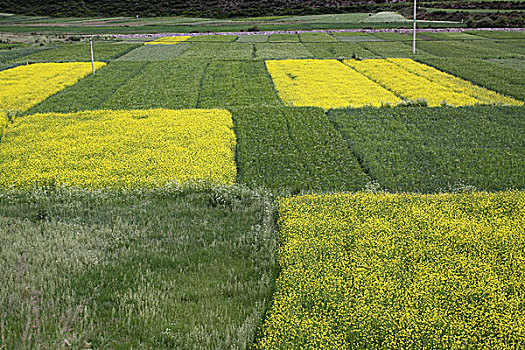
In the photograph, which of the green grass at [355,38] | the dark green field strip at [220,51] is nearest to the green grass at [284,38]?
the green grass at [355,38]

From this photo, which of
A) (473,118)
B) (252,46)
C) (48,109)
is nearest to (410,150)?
(473,118)

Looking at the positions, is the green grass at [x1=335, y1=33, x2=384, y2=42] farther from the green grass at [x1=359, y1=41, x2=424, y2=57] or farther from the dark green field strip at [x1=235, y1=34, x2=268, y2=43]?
the dark green field strip at [x1=235, y1=34, x2=268, y2=43]

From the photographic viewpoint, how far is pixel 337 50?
1799 inches

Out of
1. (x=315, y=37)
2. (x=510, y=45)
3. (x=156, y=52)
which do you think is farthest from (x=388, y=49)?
(x=156, y=52)

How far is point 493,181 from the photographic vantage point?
15.0 meters

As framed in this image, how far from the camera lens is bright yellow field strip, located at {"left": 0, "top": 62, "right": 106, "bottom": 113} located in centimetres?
2577

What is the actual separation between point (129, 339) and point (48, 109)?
64.5ft

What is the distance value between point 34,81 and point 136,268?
25.7 m

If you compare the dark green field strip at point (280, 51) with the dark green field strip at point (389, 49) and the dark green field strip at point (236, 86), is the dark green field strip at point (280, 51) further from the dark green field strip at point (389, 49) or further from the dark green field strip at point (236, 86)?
the dark green field strip at point (389, 49)

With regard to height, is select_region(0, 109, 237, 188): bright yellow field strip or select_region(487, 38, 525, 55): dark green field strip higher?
select_region(487, 38, 525, 55): dark green field strip

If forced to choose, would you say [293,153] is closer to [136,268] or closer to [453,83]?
[136,268]

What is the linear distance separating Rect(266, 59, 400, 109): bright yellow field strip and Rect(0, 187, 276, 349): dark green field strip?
12.4m

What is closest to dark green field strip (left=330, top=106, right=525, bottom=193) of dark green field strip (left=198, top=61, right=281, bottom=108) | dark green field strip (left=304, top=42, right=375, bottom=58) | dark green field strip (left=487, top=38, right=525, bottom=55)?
dark green field strip (left=198, top=61, right=281, bottom=108)

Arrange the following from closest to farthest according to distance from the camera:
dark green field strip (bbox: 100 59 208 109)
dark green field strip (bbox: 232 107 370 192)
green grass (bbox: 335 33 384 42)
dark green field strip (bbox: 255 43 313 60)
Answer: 1. dark green field strip (bbox: 232 107 370 192)
2. dark green field strip (bbox: 100 59 208 109)
3. dark green field strip (bbox: 255 43 313 60)
4. green grass (bbox: 335 33 384 42)
